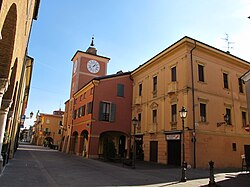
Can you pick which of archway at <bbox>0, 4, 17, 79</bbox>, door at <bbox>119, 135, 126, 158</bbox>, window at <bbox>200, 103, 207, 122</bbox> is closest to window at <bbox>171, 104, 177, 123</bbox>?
window at <bbox>200, 103, 207, 122</bbox>

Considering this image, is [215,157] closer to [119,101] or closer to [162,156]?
[162,156]

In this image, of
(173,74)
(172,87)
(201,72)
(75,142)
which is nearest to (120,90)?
(173,74)

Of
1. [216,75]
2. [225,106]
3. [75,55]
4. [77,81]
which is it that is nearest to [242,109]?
[225,106]

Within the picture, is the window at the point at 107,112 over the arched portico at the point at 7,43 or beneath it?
over

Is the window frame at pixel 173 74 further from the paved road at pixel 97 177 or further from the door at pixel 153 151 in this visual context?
the paved road at pixel 97 177

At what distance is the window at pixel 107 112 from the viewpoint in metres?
27.2

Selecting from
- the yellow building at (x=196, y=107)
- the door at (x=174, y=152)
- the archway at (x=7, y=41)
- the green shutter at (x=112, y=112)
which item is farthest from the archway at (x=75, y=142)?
the archway at (x=7, y=41)

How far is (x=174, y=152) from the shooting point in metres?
19.9

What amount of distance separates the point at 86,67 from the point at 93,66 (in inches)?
54.5

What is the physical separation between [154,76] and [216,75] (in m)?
6.44

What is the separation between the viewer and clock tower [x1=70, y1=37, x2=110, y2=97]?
122 ft

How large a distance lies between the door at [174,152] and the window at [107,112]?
9.09 meters

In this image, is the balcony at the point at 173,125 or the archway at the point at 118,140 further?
the archway at the point at 118,140

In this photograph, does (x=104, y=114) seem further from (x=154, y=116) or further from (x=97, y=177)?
(x=97, y=177)
